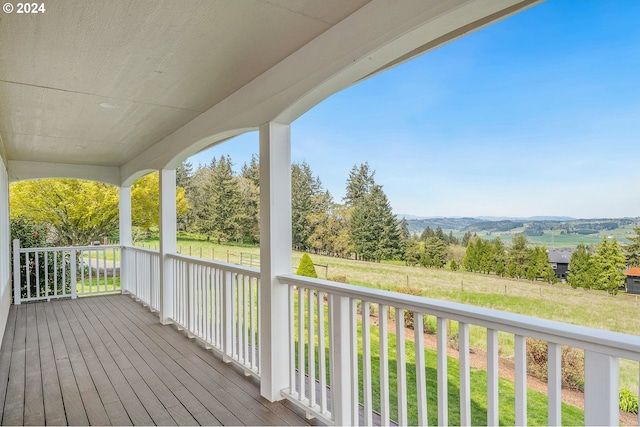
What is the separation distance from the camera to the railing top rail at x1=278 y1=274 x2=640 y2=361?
1.18 metres

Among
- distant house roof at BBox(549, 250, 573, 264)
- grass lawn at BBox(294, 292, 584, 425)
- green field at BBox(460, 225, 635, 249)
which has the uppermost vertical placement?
green field at BBox(460, 225, 635, 249)

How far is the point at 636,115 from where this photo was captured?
243 cm

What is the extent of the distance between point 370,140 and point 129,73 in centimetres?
396

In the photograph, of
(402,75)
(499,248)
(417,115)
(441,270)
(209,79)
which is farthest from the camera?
(402,75)

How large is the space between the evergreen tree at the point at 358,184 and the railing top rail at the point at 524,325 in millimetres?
1685

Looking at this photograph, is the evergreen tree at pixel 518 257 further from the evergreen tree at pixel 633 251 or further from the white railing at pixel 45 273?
the white railing at pixel 45 273

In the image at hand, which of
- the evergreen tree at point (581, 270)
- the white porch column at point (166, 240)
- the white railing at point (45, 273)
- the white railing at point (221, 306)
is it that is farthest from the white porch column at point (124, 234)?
the evergreen tree at point (581, 270)

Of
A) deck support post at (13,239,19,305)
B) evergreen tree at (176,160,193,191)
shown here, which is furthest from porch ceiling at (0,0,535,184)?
evergreen tree at (176,160,193,191)

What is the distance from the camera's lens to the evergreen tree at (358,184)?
3.76 m

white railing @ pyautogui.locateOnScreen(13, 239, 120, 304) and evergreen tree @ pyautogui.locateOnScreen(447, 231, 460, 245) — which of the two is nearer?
evergreen tree @ pyautogui.locateOnScreen(447, 231, 460, 245)

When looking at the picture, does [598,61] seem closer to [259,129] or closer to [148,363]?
[259,129]

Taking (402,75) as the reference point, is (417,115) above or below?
below

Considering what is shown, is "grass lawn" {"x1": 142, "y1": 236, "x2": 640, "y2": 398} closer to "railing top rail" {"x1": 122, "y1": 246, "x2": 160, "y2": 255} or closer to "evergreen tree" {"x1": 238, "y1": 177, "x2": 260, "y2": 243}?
"evergreen tree" {"x1": 238, "y1": 177, "x2": 260, "y2": 243}

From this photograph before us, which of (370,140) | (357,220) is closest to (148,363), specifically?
(357,220)
